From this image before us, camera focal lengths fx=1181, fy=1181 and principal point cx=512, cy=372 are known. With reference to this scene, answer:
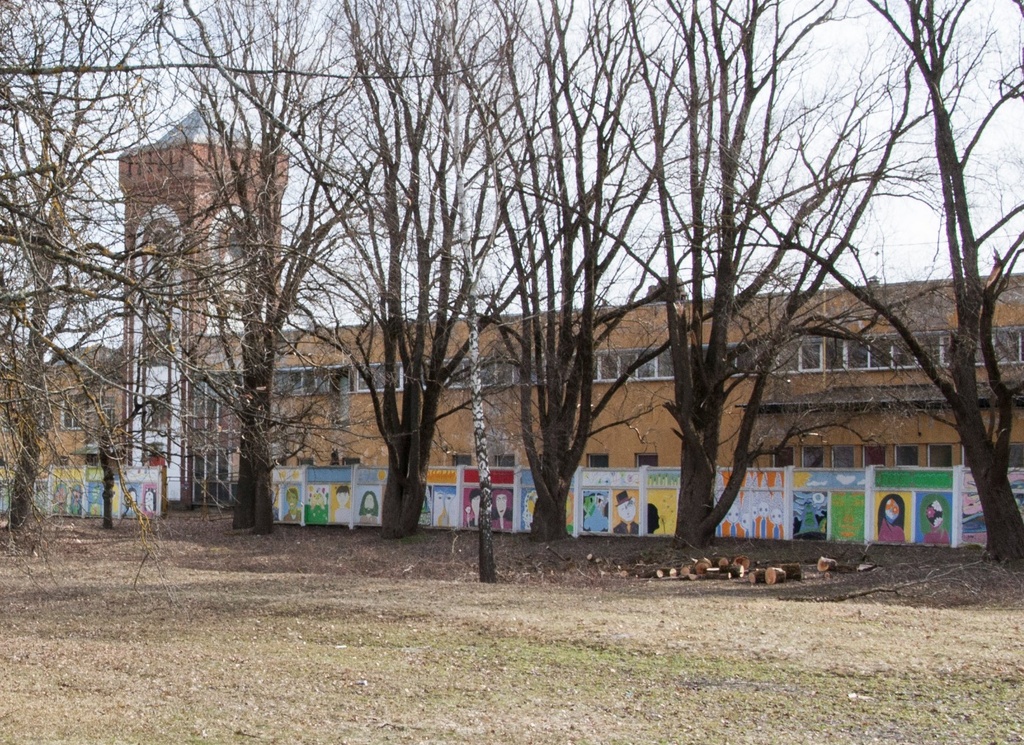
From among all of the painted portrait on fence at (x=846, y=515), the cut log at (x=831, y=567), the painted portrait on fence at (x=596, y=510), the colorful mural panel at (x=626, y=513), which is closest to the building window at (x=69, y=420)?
the cut log at (x=831, y=567)

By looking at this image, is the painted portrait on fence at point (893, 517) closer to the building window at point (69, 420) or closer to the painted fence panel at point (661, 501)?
the painted fence panel at point (661, 501)

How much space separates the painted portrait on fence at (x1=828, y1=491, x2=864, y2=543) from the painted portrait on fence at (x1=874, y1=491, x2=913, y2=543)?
404mm

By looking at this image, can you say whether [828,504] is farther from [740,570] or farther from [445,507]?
[445,507]

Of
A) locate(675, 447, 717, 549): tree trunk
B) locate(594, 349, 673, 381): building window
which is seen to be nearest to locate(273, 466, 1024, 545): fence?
locate(675, 447, 717, 549): tree trunk

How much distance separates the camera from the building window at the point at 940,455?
116 feet

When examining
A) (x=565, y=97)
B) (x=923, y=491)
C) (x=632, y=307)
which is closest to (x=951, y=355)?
(x=923, y=491)

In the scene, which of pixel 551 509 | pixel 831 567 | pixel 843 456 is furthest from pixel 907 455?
pixel 831 567

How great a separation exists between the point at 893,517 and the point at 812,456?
11.0 meters

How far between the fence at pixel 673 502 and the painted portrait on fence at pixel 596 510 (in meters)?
0.03

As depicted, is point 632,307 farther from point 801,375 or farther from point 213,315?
point 213,315

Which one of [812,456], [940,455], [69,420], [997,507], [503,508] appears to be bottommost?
[503,508]

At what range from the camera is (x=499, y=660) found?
33.5ft

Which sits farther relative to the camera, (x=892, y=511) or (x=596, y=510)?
(x=596, y=510)

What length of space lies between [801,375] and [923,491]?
804cm
